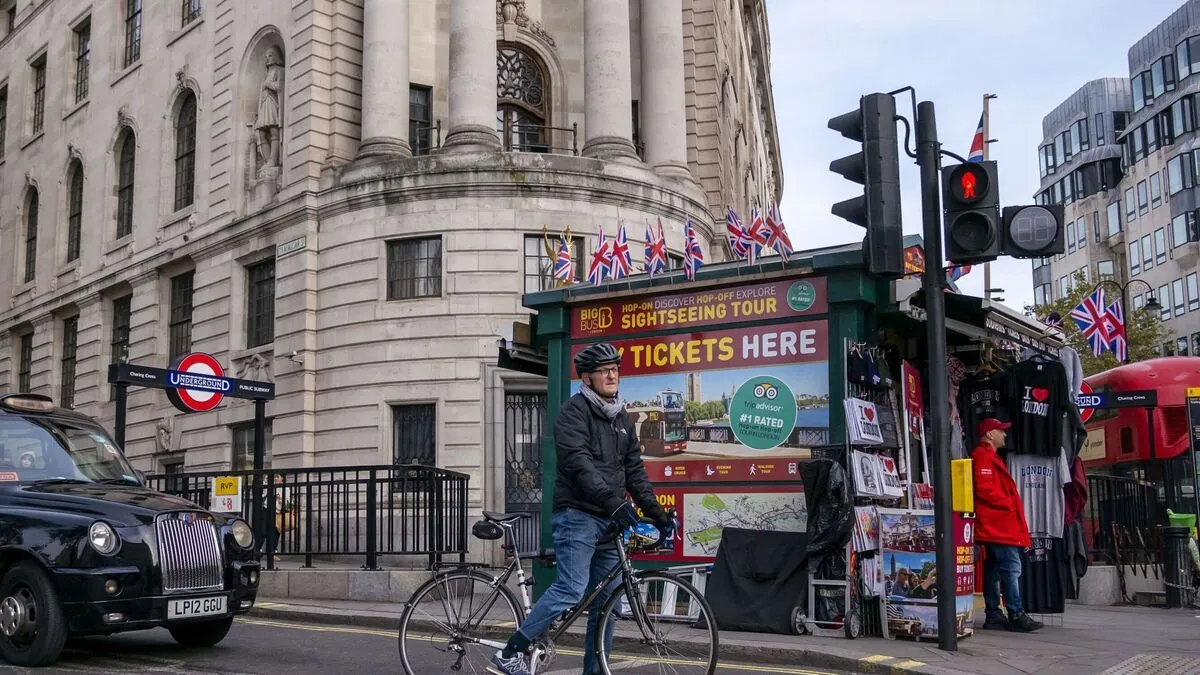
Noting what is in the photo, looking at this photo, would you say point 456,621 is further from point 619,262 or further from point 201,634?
point 619,262

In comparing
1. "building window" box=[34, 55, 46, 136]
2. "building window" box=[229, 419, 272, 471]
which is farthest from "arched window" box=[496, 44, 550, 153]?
"building window" box=[34, 55, 46, 136]

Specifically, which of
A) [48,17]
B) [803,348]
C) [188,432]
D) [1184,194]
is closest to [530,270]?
[188,432]

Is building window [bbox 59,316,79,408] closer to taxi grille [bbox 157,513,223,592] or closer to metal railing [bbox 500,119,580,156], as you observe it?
metal railing [bbox 500,119,580,156]

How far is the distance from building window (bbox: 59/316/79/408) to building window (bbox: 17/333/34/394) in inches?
78.8

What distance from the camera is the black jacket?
713 cm

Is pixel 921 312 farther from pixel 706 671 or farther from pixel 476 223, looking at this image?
pixel 476 223

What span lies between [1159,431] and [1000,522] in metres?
12.0

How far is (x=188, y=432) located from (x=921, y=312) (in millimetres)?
23849

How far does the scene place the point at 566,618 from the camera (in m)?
7.25

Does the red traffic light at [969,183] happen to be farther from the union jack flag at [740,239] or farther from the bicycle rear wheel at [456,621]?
the bicycle rear wheel at [456,621]

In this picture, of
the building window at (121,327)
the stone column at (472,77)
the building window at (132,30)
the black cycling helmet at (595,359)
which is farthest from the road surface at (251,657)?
the building window at (132,30)

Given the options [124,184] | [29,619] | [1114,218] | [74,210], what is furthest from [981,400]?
[1114,218]

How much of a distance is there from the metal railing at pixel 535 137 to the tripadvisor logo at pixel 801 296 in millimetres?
18443

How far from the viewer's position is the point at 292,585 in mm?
15391
